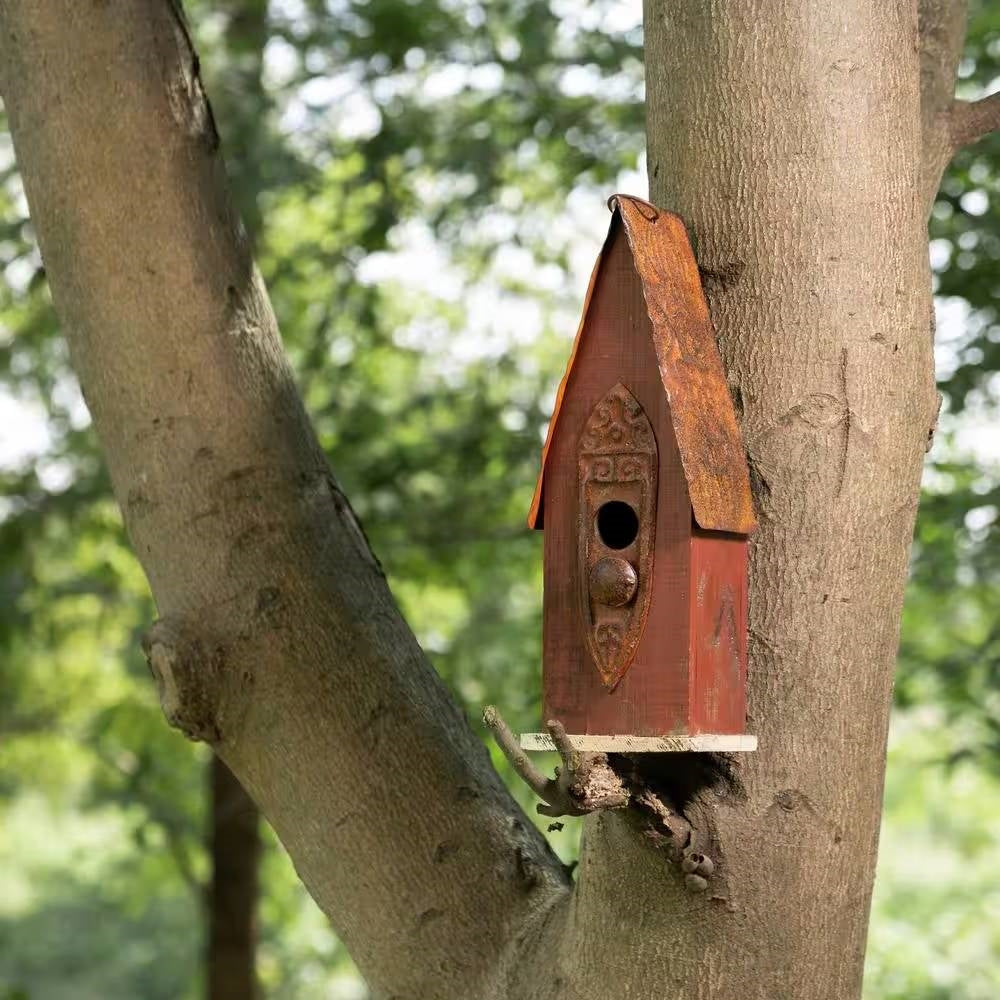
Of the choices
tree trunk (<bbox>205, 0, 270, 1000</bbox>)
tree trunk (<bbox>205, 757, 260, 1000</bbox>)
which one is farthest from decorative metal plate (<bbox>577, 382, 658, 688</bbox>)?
tree trunk (<bbox>205, 757, 260, 1000</bbox>)

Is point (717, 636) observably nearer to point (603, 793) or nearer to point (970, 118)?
point (603, 793)

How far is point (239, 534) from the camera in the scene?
212 cm

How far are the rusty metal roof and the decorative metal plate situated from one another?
7 cm

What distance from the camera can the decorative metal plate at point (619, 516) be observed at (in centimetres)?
174

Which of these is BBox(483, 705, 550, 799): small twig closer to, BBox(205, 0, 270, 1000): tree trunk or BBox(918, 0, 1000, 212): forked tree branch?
BBox(918, 0, 1000, 212): forked tree branch

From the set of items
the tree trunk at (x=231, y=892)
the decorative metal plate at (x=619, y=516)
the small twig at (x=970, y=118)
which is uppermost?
the small twig at (x=970, y=118)

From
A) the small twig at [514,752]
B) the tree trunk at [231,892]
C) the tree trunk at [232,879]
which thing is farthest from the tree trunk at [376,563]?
the tree trunk at [231,892]

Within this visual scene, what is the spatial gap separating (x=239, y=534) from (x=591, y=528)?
2.01ft

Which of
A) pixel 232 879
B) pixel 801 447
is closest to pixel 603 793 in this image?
pixel 801 447

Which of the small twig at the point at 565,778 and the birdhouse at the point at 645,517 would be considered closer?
the small twig at the point at 565,778

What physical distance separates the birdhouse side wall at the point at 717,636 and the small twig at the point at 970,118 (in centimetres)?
83

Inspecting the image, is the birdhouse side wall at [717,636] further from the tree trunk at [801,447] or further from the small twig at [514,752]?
the small twig at [514,752]

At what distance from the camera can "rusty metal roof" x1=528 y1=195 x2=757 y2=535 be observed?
1.69 m

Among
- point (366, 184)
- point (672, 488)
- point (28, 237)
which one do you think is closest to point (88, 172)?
point (672, 488)
